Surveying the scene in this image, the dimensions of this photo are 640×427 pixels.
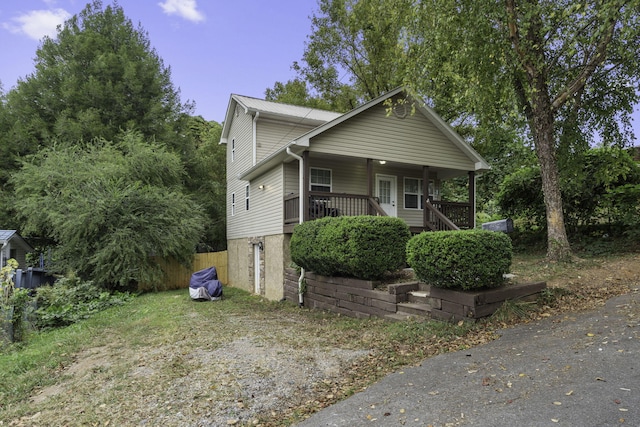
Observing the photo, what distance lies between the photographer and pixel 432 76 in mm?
10297

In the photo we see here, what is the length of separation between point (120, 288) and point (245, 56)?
36.3 feet

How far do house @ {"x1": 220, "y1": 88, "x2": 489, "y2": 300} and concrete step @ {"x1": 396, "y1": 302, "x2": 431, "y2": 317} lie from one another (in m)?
4.17

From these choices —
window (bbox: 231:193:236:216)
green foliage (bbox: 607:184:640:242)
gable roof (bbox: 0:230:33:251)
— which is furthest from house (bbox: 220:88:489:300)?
gable roof (bbox: 0:230:33:251)

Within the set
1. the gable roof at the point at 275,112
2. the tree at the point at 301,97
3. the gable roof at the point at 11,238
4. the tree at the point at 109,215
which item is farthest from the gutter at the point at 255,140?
the gable roof at the point at 11,238

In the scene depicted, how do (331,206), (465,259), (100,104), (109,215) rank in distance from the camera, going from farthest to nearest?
(100,104), (109,215), (331,206), (465,259)

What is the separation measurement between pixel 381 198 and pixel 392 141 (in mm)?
2134

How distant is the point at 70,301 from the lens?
1227 centimetres

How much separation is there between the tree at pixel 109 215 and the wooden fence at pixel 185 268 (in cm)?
66

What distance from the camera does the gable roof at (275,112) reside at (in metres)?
14.0

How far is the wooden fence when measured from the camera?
54.3 feet

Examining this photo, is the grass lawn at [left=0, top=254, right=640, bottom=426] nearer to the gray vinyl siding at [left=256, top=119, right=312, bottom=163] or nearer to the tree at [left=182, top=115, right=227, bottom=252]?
the gray vinyl siding at [left=256, top=119, right=312, bottom=163]

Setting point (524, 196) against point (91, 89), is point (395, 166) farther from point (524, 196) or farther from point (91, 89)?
point (91, 89)

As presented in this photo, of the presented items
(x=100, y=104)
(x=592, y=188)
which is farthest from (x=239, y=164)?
(x=592, y=188)

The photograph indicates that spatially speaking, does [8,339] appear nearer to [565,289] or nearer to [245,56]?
[565,289]
